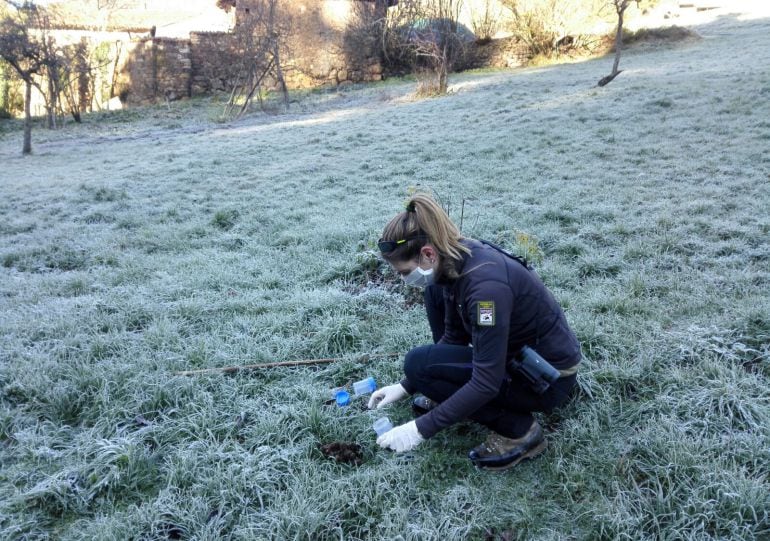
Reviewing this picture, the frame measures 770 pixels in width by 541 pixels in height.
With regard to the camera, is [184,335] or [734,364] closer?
[734,364]

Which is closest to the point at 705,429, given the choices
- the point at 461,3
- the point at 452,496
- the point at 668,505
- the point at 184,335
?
the point at 668,505

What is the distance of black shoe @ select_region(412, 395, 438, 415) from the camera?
2.56 meters

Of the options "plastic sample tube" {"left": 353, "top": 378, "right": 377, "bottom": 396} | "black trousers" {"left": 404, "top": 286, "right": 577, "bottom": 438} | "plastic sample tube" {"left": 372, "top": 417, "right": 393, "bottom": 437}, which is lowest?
"plastic sample tube" {"left": 372, "top": 417, "right": 393, "bottom": 437}

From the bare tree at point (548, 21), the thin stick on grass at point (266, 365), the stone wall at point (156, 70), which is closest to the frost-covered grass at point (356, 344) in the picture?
the thin stick on grass at point (266, 365)

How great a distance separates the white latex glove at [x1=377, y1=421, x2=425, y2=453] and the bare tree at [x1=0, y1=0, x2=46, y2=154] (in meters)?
13.2

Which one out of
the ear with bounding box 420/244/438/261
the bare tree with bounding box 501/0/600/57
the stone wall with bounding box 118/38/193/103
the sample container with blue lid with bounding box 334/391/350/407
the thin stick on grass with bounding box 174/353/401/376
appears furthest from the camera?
the stone wall with bounding box 118/38/193/103

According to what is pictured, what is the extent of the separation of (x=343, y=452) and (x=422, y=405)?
0.47 metres

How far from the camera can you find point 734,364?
8.52ft

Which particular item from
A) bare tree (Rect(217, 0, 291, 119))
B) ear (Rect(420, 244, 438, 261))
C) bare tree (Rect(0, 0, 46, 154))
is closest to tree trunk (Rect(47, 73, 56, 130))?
bare tree (Rect(0, 0, 46, 154))

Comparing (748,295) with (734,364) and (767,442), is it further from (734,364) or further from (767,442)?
(767,442)

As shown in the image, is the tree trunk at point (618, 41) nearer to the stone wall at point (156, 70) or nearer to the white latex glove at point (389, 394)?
the white latex glove at point (389, 394)

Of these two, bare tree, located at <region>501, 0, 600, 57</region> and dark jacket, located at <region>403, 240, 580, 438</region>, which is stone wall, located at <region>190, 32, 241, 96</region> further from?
dark jacket, located at <region>403, 240, 580, 438</region>

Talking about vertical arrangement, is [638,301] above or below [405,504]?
above

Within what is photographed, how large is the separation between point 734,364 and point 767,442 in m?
0.57
